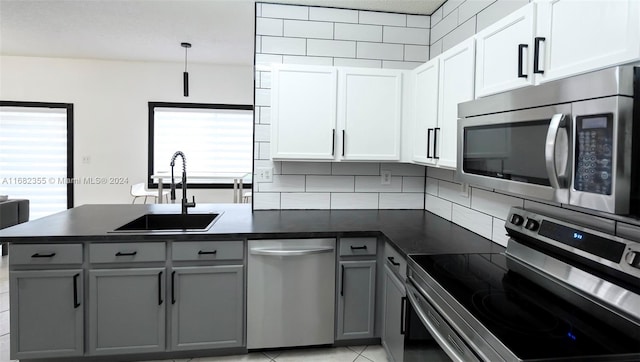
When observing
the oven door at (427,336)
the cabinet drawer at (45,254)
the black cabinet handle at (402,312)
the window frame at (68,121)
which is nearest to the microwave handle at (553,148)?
the oven door at (427,336)

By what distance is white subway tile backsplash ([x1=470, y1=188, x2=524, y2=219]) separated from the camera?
1943 mm

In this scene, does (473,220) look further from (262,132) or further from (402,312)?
(262,132)

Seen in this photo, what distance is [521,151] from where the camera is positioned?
1353 mm

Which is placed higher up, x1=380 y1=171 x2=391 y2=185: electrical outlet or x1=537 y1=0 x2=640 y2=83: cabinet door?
x1=537 y1=0 x2=640 y2=83: cabinet door

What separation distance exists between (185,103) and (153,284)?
4.15 metres

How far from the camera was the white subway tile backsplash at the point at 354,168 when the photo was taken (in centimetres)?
291

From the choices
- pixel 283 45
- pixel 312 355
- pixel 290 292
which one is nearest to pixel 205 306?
pixel 290 292

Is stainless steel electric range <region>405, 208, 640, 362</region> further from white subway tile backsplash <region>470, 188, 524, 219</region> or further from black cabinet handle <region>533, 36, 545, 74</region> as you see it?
black cabinet handle <region>533, 36, 545, 74</region>

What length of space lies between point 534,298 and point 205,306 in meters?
1.68

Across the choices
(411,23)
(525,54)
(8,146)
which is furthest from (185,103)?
(525,54)

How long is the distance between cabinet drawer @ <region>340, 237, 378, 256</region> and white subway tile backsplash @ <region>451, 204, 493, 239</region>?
587mm

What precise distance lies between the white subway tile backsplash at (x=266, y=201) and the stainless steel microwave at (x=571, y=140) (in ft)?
5.47

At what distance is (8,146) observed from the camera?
5.59 m

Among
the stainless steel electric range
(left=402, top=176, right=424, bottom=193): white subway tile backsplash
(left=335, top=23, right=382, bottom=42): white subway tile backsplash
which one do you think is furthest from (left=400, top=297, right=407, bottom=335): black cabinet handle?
(left=335, top=23, right=382, bottom=42): white subway tile backsplash
